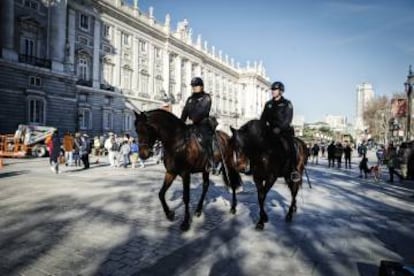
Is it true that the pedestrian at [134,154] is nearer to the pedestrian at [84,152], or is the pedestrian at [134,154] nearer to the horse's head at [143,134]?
the pedestrian at [84,152]

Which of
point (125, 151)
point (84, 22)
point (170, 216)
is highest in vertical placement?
point (84, 22)

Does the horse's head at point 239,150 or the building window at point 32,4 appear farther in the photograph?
the building window at point 32,4

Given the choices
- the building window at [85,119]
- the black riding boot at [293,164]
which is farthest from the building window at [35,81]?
the black riding boot at [293,164]

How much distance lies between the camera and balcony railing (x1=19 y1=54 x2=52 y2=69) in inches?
1190

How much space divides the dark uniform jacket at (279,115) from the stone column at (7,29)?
28.4 meters

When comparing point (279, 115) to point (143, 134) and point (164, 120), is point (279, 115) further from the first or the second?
point (143, 134)

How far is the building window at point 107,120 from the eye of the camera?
40.9 m

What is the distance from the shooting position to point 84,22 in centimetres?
3822

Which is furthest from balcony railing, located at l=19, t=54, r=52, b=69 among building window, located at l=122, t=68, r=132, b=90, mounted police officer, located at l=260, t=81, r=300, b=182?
mounted police officer, located at l=260, t=81, r=300, b=182

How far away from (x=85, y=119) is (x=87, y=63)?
658 centimetres

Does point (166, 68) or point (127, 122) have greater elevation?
point (166, 68)

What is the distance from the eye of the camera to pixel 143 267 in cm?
423

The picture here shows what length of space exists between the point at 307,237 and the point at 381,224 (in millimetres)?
2200

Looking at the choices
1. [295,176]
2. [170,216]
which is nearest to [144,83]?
[295,176]
